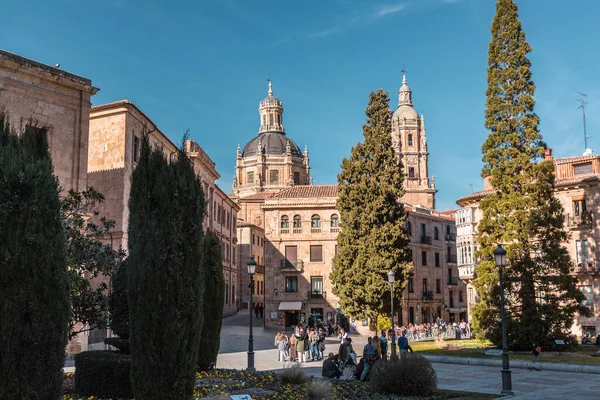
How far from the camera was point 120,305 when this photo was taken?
1443 cm

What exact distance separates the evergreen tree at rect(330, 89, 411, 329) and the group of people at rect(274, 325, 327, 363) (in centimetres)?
1070

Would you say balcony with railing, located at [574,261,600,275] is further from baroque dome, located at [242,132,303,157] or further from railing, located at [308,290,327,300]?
baroque dome, located at [242,132,303,157]

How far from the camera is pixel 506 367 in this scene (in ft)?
54.4

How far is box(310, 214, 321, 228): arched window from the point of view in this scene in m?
53.7

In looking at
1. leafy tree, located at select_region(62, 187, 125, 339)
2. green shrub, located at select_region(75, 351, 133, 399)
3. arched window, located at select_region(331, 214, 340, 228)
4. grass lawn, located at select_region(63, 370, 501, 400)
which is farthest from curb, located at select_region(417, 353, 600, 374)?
arched window, located at select_region(331, 214, 340, 228)

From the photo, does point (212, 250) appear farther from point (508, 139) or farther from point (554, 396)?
point (508, 139)

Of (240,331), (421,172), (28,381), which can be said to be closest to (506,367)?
(28,381)

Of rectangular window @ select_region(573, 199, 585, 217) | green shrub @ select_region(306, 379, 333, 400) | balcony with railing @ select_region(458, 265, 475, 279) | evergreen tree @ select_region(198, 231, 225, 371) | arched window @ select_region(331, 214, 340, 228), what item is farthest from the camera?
arched window @ select_region(331, 214, 340, 228)

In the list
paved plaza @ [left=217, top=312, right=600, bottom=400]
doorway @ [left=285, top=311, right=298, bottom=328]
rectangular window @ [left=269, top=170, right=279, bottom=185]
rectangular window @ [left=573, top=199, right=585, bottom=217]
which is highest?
rectangular window @ [left=269, top=170, right=279, bottom=185]

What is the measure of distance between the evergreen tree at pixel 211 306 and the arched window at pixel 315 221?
1346 inches

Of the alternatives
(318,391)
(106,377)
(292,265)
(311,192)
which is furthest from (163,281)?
(311,192)

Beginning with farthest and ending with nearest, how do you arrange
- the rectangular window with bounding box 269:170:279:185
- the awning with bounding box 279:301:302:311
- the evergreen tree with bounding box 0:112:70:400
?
the rectangular window with bounding box 269:170:279:185
the awning with bounding box 279:301:302:311
the evergreen tree with bounding box 0:112:70:400

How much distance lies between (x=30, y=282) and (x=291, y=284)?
44.7 meters

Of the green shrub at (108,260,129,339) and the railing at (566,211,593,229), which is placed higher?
the railing at (566,211,593,229)
